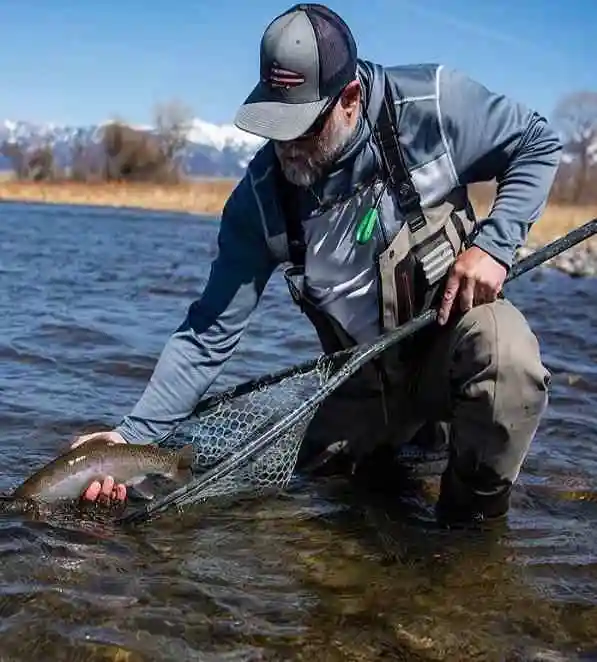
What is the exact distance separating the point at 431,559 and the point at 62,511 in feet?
5.03

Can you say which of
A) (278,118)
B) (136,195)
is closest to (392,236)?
(278,118)

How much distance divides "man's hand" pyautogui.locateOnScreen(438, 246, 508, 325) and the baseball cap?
0.79 metres

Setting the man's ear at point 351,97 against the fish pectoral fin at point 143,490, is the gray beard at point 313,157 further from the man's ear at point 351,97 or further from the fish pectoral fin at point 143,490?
the fish pectoral fin at point 143,490

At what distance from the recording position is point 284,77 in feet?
11.7

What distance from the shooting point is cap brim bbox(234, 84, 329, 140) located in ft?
11.5

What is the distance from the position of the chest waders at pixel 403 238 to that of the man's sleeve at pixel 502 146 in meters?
0.18

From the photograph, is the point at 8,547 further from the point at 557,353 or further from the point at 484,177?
the point at 557,353

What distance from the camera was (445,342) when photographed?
13.2ft

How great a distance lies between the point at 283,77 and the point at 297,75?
0.18ft

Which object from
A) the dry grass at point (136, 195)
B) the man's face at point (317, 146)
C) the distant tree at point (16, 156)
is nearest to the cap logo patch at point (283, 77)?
the man's face at point (317, 146)

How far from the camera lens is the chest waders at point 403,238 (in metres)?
3.88

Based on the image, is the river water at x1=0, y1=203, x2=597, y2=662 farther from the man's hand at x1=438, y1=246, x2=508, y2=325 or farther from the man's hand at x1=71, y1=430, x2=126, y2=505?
the man's hand at x1=438, y1=246, x2=508, y2=325

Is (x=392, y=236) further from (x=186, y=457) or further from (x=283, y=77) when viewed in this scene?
(x=186, y=457)

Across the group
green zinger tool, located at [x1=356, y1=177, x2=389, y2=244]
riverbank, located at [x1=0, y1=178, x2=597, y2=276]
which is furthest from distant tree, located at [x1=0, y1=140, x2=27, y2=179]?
green zinger tool, located at [x1=356, y1=177, x2=389, y2=244]
